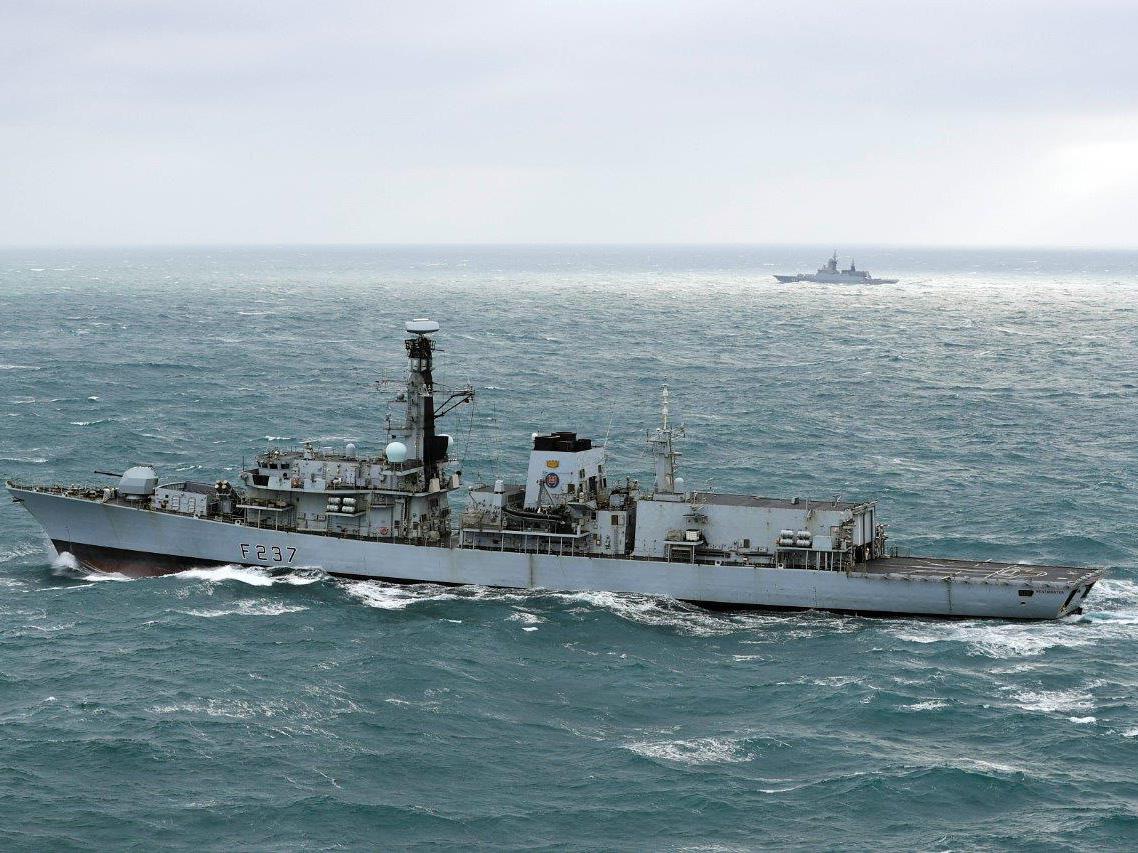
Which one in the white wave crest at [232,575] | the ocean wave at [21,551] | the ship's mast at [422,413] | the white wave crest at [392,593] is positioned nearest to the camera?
the white wave crest at [392,593]

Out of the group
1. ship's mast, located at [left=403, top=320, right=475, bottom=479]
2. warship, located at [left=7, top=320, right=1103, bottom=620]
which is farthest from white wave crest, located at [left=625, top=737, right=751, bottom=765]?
ship's mast, located at [left=403, top=320, right=475, bottom=479]

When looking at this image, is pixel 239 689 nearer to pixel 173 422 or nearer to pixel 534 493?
pixel 534 493

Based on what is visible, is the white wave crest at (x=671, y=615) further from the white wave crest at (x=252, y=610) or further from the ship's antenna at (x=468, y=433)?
the ship's antenna at (x=468, y=433)

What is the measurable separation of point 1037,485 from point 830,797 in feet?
134

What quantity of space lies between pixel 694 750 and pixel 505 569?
1631 cm

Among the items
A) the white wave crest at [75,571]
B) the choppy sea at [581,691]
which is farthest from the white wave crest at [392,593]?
the white wave crest at [75,571]

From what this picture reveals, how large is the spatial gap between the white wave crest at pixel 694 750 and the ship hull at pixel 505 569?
13067mm

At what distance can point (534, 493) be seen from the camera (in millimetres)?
54000

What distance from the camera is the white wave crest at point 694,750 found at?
122 ft

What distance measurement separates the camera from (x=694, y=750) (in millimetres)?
37688

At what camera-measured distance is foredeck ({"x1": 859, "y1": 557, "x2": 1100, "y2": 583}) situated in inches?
1969

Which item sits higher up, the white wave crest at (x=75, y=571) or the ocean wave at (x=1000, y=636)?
the ocean wave at (x=1000, y=636)

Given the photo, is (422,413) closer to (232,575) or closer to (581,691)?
(232,575)

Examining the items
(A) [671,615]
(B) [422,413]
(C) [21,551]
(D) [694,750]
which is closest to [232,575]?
(B) [422,413]
